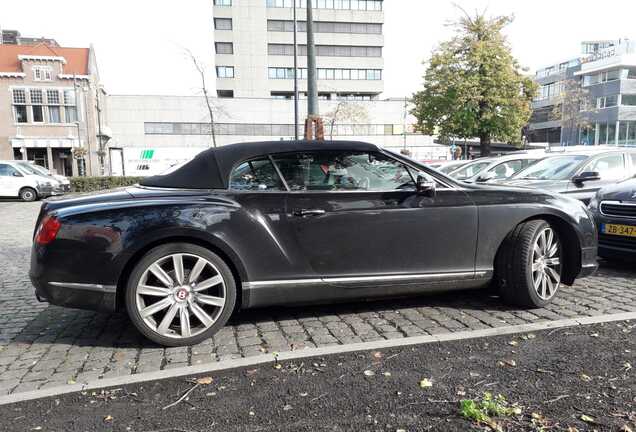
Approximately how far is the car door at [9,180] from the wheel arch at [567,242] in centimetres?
2085

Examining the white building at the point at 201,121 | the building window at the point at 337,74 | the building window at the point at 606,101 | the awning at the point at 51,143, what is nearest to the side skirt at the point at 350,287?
the awning at the point at 51,143

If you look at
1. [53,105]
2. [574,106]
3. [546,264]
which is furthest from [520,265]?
[574,106]

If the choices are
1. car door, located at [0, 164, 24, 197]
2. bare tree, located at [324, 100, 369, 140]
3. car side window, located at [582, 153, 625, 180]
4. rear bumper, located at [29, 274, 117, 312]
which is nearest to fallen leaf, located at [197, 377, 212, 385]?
rear bumper, located at [29, 274, 117, 312]

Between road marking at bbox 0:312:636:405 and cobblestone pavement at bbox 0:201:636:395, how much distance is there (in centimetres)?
13

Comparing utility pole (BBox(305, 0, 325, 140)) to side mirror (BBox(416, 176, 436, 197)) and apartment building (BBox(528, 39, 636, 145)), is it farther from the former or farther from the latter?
apartment building (BBox(528, 39, 636, 145))

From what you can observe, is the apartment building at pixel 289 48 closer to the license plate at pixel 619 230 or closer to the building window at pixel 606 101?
the building window at pixel 606 101

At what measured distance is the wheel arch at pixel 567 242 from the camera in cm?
436

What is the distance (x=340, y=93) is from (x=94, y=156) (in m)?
35.1

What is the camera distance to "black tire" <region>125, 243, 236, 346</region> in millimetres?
3424

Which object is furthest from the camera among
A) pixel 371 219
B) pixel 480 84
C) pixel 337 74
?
pixel 337 74

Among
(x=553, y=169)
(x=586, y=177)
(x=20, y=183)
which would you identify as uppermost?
(x=553, y=169)

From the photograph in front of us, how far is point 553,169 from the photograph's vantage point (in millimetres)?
8375

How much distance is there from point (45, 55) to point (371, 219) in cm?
4690

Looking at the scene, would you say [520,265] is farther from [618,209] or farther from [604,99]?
[604,99]
